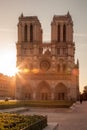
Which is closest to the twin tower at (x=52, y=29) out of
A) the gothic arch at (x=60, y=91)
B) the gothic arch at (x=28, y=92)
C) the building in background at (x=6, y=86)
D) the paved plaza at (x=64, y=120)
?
the gothic arch at (x=60, y=91)

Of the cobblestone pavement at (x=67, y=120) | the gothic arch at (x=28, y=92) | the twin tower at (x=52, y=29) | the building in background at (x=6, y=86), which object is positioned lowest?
the cobblestone pavement at (x=67, y=120)

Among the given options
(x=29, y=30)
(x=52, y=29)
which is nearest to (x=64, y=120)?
(x=52, y=29)

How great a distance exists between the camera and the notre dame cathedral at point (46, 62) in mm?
89250

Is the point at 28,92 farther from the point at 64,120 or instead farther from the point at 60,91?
the point at 64,120

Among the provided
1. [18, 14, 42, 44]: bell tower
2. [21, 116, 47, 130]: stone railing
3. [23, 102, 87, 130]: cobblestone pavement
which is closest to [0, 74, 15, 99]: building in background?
[18, 14, 42, 44]: bell tower

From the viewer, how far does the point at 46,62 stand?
9244 cm

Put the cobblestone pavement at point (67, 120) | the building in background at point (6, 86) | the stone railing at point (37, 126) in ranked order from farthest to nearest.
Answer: the building in background at point (6, 86) → the cobblestone pavement at point (67, 120) → the stone railing at point (37, 126)

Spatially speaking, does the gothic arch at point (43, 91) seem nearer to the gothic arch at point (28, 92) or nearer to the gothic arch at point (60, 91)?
the gothic arch at point (28, 92)

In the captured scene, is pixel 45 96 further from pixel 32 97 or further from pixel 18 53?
pixel 18 53

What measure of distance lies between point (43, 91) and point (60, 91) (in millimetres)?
4452

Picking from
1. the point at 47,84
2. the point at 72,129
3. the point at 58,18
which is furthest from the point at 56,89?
the point at 72,129

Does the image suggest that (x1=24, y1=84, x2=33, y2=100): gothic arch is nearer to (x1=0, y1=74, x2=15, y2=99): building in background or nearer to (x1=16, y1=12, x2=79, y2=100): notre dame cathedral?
(x1=16, y1=12, x2=79, y2=100): notre dame cathedral

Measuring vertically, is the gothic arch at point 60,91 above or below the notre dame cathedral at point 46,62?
below

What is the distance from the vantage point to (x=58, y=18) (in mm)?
90750
